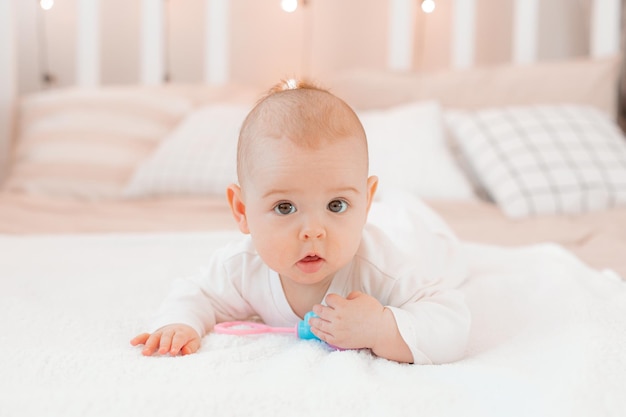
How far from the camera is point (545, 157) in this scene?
5.41 feet

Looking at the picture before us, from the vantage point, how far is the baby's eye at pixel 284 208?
2.22 ft

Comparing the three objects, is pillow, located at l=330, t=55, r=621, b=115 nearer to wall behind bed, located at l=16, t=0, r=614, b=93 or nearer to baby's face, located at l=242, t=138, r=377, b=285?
wall behind bed, located at l=16, t=0, r=614, b=93

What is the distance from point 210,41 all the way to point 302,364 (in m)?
1.83

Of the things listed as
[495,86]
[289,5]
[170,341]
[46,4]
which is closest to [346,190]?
[170,341]

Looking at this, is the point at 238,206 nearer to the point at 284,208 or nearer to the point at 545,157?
the point at 284,208

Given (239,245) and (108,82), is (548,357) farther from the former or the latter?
(108,82)

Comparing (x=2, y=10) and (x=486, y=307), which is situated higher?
(x=2, y=10)

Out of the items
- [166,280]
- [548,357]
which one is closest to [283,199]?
[548,357]

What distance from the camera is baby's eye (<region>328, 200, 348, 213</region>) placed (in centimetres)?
68

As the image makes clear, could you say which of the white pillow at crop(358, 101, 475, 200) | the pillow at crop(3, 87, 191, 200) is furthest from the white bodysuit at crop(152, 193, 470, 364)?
the pillow at crop(3, 87, 191, 200)

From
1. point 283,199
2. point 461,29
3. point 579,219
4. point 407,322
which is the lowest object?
point 579,219

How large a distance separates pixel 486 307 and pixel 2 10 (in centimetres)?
196

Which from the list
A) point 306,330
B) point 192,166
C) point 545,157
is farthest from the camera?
point 192,166

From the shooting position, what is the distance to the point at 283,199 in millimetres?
669
